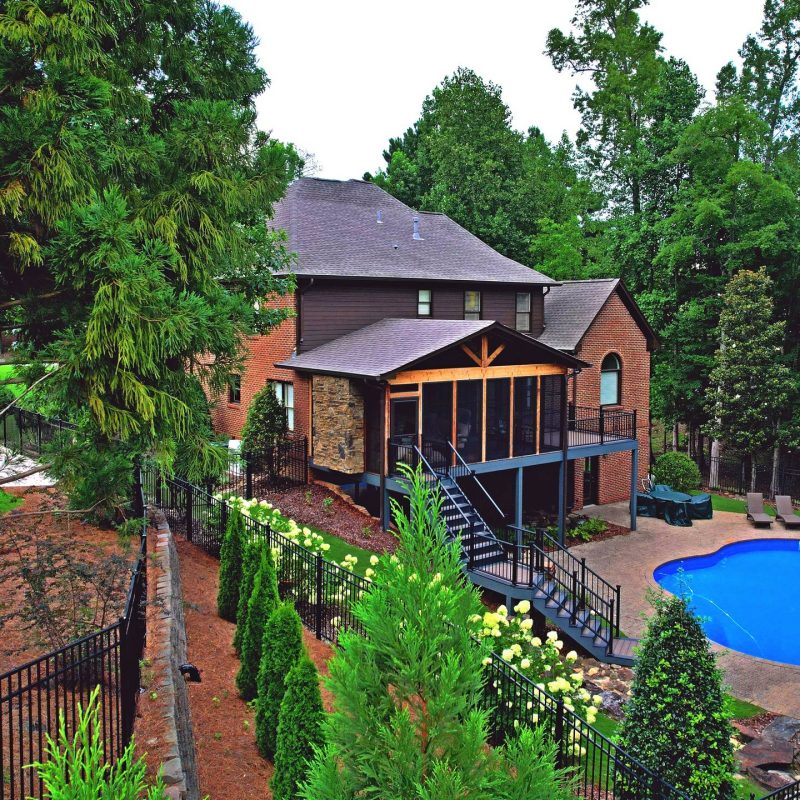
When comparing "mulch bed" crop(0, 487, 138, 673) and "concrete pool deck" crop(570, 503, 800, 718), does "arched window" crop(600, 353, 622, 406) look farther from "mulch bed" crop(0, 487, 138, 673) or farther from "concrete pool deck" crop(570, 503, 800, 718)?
"mulch bed" crop(0, 487, 138, 673)

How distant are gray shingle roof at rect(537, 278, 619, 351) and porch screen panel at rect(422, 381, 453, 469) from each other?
24.7 ft

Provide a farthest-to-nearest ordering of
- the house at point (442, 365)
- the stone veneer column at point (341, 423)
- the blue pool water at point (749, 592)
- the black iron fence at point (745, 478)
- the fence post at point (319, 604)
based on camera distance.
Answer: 1. the black iron fence at point (745, 478)
2. the stone veneer column at point (341, 423)
3. the house at point (442, 365)
4. the blue pool water at point (749, 592)
5. the fence post at point (319, 604)

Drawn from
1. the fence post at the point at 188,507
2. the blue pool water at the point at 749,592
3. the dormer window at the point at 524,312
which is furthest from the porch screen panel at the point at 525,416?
the fence post at the point at 188,507

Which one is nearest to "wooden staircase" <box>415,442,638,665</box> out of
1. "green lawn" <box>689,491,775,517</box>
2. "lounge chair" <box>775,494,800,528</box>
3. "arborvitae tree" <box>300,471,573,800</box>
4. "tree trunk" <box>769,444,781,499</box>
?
"arborvitae tree" <box>300,471,573,800</box>

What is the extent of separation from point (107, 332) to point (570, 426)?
17162 millimetres

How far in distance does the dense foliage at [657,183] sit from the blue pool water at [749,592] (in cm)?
703

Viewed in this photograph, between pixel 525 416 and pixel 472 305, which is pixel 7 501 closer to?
pixel 525 416

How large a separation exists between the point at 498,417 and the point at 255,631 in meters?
11.8

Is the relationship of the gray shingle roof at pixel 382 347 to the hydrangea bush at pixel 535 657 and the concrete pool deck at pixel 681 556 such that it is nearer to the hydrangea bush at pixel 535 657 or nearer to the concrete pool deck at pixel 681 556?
the concrete pool deck at pixel 681 556

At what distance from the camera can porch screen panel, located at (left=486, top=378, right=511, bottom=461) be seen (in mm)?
19078

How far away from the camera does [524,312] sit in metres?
25.9

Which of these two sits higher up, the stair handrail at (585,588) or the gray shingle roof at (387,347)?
the gray shingle roof at (387,347)

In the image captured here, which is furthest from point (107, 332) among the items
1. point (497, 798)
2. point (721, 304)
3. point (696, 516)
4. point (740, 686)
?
point (721, 304)

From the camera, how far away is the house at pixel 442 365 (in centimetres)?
1800
